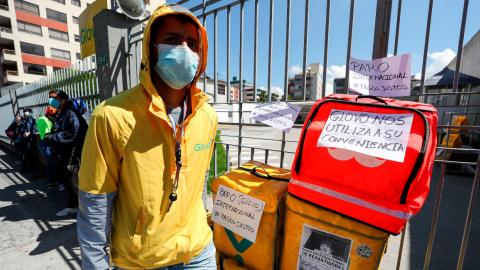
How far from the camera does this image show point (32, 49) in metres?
28.5

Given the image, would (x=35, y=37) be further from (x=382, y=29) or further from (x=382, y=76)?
(x=382, y=76)

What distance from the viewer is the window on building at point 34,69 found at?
28206mm

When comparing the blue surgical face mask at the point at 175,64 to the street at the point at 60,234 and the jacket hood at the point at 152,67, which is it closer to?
the jacket hood at the point at 152,67

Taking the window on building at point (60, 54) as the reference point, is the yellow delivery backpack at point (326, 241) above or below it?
below

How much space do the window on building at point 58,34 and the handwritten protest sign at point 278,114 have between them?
40.9m

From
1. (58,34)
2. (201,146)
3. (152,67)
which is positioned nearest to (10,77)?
(58,34)

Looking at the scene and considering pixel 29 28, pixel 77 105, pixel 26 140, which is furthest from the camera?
pixel 29 28

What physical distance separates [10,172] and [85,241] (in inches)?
305

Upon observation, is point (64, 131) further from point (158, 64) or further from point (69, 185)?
point (158, 64)

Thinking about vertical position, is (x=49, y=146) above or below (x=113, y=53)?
below

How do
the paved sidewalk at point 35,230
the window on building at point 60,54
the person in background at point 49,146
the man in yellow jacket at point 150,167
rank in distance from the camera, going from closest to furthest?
the man in yellow jacket at point 150,167
the paved sidewalk at point 35,230
the person in background at point 49,146
the window on building at point 60,54

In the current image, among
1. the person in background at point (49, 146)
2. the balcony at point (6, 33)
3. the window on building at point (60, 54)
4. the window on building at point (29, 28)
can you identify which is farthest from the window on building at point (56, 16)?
the person in background at point (49, 146)

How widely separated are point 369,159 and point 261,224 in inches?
37.3

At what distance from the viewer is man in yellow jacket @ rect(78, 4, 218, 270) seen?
3.69ft
